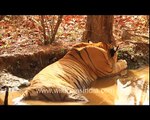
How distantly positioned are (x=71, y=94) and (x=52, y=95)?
0.19 m

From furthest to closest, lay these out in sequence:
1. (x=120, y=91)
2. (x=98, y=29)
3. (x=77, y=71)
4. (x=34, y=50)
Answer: (x=98, y=29) < (x=34, y=50) < (x=77, y=71) < (x=120, y=91)

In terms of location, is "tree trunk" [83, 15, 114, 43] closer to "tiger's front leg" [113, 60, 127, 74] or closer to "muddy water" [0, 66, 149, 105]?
"tiger's front leg" [113, 60, 127, 74]

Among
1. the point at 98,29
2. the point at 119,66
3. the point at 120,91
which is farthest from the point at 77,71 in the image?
the point at 98,29

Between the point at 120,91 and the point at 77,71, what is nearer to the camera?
the point at 120,91

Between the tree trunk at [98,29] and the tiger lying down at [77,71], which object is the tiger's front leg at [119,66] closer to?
the tiger lying down at [77,71]

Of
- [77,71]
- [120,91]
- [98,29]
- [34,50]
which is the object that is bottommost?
[120,91]

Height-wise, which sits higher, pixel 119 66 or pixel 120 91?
pixel 119 66

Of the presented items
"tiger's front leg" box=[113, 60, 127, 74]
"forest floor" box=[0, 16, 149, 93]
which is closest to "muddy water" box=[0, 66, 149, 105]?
"tiger's front leg" box=[113, 60, 127, 74]

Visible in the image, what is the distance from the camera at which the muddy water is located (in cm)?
396

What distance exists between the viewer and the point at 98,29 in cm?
535

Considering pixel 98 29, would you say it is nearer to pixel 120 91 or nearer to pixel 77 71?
pixel 77 71

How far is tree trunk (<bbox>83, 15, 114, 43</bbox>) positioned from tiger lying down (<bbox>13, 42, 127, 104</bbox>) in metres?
A: 0.29

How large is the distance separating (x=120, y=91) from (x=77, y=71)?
2.11 ft
